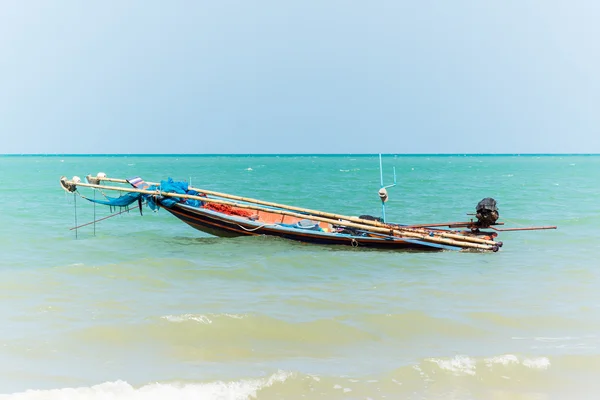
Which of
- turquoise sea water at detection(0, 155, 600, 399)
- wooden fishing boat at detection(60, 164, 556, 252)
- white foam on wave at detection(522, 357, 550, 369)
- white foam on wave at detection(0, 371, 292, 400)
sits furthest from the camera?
wooden fishing boat at detection(60, 164, 556, 252)

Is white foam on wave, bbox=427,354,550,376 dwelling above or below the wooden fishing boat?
below

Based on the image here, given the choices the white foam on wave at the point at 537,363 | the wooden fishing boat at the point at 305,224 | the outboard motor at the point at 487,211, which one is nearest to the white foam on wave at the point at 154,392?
the white foam on wave at the point at 537,363

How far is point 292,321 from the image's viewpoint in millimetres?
9383

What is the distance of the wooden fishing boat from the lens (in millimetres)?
14656

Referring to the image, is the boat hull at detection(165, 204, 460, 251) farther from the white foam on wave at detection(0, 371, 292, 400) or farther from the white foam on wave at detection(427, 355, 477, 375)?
the white foam on wave at detection(0, 371, 292, 400)

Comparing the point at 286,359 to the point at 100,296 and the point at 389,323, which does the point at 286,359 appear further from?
the point at 100,296

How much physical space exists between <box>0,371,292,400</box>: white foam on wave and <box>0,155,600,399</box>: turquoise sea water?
2 centimetres

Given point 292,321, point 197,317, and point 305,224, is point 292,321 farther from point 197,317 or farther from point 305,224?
point 305,224

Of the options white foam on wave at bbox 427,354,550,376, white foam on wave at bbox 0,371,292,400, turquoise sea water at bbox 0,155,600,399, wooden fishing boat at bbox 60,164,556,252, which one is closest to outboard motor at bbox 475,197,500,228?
wooden fishing boat at bbox 60,164,556,252

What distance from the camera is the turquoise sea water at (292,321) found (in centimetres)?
702

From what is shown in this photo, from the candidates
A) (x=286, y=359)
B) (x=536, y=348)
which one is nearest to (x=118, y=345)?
(x=286, y=359)

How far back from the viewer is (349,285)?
11.9m

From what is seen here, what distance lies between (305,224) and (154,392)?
9199 millimetres

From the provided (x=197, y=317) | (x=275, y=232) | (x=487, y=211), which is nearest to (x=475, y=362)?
(x=197, y=317)
